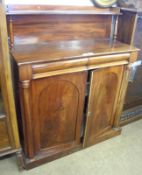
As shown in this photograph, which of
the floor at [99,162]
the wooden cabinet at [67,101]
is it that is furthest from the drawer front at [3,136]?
the floor at [99,162]

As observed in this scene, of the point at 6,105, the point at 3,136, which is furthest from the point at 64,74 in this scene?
the point at 3,136

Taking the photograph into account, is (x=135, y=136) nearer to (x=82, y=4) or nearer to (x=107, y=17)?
(x=107, y=17)

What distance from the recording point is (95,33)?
1.65 meters

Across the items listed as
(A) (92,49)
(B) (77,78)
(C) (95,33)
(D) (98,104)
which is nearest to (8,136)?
(B) (77,78)

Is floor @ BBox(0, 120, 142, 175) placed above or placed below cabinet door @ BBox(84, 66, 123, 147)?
below

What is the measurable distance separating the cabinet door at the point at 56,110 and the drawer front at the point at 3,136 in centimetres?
19

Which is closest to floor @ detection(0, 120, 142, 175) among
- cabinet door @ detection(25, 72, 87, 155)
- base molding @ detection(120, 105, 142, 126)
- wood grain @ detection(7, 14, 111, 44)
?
cabinet door @ detection(25, 72, 87, 155)

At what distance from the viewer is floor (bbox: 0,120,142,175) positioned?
1.52 m

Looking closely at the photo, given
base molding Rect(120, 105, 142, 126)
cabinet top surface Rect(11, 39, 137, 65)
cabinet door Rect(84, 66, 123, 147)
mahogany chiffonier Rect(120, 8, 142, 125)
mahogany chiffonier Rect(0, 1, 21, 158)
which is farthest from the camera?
base molding Rect(120, 105, 142, 126)

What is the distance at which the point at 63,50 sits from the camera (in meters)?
1.32

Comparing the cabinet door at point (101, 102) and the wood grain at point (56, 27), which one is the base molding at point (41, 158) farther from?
the wood grain at point (56, 27)

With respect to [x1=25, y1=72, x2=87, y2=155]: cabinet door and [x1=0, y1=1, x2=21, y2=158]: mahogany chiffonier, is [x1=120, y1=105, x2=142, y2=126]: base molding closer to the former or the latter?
[x1=25, y1=72, x2=87, y2=155]: cabinet door

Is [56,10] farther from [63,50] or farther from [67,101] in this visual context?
[67,101]

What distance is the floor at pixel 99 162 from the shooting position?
152 cm
